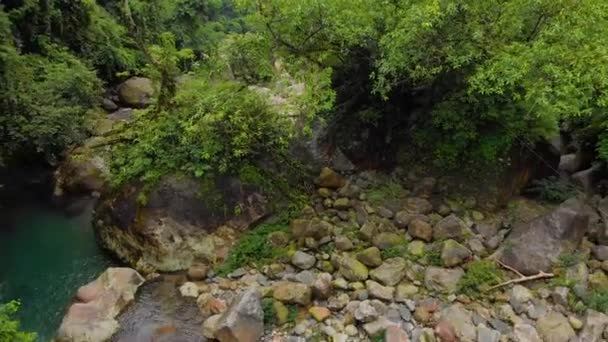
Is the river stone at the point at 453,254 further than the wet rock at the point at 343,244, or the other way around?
the wet rock at the point at 343,244

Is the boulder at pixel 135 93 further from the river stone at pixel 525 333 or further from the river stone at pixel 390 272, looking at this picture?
the river stone at pixel 525 333

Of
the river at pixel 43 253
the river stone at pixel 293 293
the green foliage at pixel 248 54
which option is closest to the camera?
the river stone at pixel 293 293

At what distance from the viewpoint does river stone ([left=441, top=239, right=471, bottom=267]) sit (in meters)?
8.28

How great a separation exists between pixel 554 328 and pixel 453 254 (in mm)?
1973

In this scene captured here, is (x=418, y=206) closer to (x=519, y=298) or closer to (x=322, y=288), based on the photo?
(x=519, y=298)

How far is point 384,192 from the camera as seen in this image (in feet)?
33.2

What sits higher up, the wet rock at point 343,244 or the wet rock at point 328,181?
the wet rock at point 328,181

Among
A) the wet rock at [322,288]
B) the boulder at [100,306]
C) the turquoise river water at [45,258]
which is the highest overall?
the wet rock at [322,288]

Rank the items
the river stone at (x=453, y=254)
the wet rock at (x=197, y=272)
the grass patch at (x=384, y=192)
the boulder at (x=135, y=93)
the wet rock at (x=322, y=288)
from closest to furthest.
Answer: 1. the wet rock at (x=322, y=288)
2. the river stone at (x=453, y=254)
3. the wet rock at (x=197, y=272)
4. the grass patch at (x=384, y=192)
5. the boulder at (x=135, y=93)

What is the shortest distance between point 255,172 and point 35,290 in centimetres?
503

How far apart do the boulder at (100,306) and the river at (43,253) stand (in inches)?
23.8

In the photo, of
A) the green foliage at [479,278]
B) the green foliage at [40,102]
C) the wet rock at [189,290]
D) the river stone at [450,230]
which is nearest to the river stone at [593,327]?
the green foliage at [479,278]

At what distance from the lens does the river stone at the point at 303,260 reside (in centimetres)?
858

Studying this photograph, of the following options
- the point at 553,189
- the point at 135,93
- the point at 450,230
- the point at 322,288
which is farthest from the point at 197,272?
the point at 135,93
